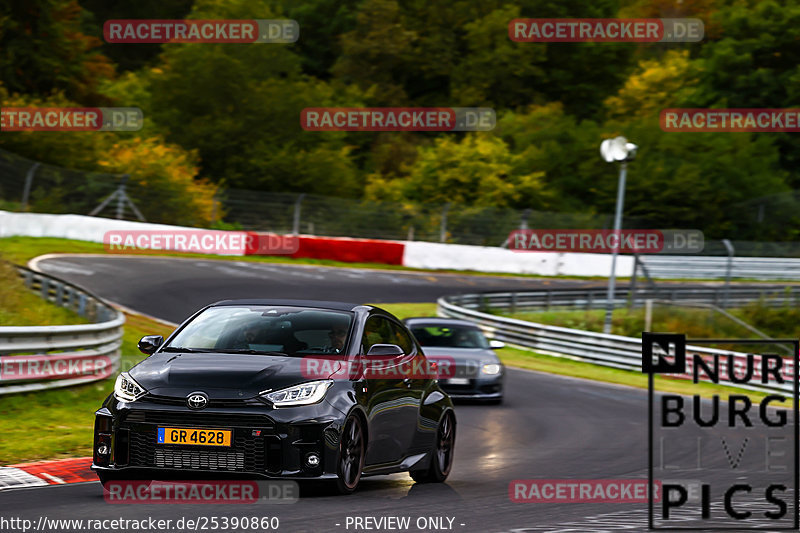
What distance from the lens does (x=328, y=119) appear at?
2469 inches

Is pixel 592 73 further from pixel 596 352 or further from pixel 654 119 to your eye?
pixel 596 352

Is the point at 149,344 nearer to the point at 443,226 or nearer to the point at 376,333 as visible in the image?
the point at 376,333

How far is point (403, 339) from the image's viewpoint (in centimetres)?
1027

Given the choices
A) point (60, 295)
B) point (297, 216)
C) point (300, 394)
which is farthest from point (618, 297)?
point (300, 394)

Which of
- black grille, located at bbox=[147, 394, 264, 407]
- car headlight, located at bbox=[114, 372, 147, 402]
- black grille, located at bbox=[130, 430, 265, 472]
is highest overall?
car headlight, located at bbox=[114, 372, 147, 402]

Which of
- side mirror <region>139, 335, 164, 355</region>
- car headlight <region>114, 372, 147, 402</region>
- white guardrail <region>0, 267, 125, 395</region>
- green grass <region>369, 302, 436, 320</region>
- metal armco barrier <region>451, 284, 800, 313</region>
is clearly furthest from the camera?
metal armco barrier <region>451, 284, 800, 313</region>

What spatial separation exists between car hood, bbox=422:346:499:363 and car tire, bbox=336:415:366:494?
9.94m

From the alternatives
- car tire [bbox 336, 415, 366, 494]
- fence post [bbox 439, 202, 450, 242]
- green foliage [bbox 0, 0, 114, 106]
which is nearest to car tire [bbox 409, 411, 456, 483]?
car tire [bbox 336, 415, 366, 494]

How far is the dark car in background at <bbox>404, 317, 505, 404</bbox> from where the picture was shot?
18.8m

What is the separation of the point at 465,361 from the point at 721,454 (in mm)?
5496

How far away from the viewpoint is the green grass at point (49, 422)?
36.5 ft

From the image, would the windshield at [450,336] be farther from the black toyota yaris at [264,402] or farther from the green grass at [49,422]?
the black toyota yaris at [264,402]

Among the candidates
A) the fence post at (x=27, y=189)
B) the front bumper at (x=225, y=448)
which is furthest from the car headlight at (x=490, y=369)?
the fence post at (x=27, y=189)

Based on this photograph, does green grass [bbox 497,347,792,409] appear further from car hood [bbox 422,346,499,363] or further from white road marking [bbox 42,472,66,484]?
white road marking [bbox 42,472,66,484]
